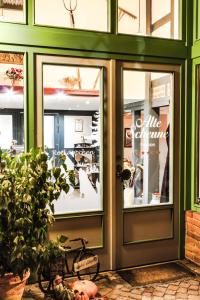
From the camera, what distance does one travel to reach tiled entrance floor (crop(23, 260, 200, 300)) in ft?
11.0

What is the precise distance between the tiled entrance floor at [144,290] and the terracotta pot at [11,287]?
0.45m

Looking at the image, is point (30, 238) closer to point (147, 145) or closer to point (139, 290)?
point (139, 290)

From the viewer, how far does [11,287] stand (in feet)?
9.39

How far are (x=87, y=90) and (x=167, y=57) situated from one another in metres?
1.04

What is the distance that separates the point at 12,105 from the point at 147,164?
175 centimetres

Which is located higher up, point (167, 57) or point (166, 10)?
point (166, 10)

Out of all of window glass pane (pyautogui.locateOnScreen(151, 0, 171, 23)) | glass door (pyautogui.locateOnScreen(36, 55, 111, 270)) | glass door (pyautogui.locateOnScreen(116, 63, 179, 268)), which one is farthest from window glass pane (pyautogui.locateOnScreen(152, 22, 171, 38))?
glass door (pyautogui.locateOnScreen(36, 55, 111, 270))

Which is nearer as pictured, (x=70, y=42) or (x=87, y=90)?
(x=70, y=42)

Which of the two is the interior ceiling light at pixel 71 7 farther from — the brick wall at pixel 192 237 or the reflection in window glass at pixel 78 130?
the brick wall at pixel 192 237

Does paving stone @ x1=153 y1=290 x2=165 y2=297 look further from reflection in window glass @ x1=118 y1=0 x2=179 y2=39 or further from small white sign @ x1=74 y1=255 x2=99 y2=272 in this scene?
reflection in window glass @ x1=118 y1=0 x2=179 y2=39

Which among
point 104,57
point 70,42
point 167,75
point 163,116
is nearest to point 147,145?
point 163,116

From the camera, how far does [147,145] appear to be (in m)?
4.22

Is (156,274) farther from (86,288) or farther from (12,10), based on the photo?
(12,10)

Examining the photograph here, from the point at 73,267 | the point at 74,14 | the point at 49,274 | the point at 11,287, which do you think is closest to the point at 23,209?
the point at 11,287
